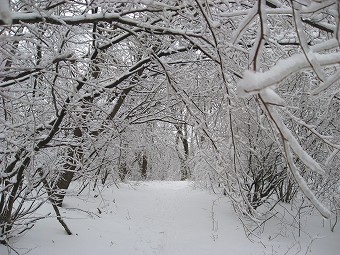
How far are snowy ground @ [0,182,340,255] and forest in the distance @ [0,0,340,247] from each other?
0.41m

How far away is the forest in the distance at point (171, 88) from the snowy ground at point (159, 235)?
41cm

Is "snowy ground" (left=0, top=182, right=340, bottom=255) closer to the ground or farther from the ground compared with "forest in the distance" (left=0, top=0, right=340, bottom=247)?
closer to the ground

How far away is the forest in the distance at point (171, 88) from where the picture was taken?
110cm

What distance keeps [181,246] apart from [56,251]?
235 centimetres

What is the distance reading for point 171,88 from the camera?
344cm

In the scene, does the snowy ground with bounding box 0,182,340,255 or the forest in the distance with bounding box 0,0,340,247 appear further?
the snowy ground with bounding box 0,182,340,255

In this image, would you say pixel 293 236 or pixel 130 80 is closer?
pixel 130 80

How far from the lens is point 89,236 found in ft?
19.5

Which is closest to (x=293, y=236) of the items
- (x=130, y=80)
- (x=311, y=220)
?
(x=311, y=220)

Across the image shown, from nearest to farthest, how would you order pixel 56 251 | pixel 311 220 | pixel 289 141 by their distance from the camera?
pixel 289 141 < pixel 56 251 < pixel 311 220

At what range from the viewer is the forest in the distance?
110 cm

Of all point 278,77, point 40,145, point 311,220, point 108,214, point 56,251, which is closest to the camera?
point 278,77

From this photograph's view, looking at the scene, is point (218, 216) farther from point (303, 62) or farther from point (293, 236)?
point (303, 62)

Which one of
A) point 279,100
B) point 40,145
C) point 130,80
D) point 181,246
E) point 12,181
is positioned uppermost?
point 130,80
